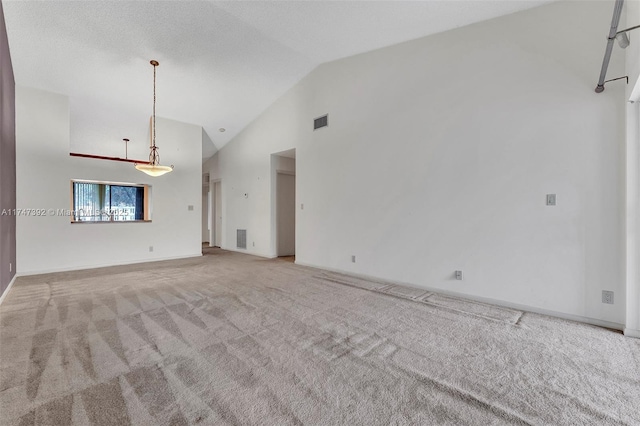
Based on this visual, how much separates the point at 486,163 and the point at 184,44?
4.92 m

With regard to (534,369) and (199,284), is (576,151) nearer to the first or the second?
(534,369)

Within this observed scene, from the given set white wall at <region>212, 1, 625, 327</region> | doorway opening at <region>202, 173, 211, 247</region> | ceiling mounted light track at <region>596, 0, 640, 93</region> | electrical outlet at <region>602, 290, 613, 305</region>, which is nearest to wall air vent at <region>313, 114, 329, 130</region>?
white wall at <region>212, 1, 625, 327</region>

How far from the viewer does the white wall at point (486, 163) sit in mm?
2904

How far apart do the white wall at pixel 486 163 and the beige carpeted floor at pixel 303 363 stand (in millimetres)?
598

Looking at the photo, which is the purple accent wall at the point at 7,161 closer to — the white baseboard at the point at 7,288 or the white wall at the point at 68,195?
the white baseboard at the point at 7,288

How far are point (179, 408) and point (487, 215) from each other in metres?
3.72

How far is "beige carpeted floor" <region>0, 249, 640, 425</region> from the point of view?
5.32 ft

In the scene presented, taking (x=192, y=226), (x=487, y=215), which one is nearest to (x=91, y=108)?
(x=192, y=226)

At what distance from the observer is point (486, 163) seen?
357 centimetres

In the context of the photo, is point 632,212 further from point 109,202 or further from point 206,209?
point 206,209

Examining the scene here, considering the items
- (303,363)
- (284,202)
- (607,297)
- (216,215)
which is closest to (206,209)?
(216,215)

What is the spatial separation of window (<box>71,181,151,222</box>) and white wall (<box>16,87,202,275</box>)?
298 mm

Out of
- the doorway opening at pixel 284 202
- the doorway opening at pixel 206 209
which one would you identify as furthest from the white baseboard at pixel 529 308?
the doorway opening at pixel 206 209

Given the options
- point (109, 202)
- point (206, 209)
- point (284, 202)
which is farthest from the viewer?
point (206, 209)
